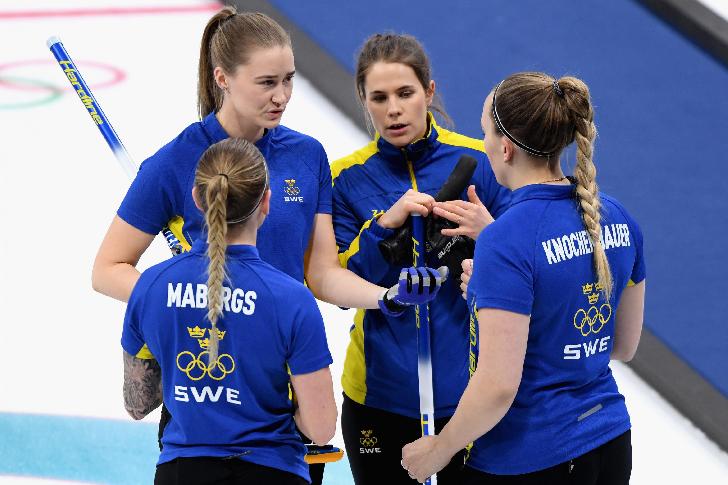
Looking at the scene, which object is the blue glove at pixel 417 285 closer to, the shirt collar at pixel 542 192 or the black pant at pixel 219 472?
the shirt collar at pixel 542 192

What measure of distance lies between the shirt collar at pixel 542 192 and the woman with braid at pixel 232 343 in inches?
18.3

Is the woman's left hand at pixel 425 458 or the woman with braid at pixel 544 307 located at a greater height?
the woman with braid at pixel 544 307

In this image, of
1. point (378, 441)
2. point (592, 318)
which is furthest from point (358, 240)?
point (592, 318)

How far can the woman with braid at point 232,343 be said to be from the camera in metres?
2.31

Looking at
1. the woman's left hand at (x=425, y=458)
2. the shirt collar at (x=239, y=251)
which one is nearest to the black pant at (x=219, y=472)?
the woman's left hand at (x=425, y=458)

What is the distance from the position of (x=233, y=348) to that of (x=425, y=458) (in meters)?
0.48

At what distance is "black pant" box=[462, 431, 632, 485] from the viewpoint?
2.38 m

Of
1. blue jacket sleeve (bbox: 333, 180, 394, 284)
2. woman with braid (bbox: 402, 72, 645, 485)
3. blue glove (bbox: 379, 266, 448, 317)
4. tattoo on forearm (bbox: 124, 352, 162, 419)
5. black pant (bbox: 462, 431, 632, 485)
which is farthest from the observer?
blue jacket sleeve (bbox: 333, 180, 394, 284)

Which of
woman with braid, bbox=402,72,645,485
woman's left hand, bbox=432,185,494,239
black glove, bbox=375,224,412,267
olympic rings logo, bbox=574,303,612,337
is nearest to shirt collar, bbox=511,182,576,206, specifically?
woman with braid, bbox=402,72,645,485

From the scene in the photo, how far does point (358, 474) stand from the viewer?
10.3 ft

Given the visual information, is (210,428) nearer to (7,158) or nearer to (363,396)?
(363,396)

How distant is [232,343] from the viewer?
2311 millimetres

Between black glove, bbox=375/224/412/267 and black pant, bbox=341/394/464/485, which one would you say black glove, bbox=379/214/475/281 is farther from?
black pant, bbox=341/394/464/485

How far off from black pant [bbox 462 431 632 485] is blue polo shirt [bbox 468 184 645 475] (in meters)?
0.01
